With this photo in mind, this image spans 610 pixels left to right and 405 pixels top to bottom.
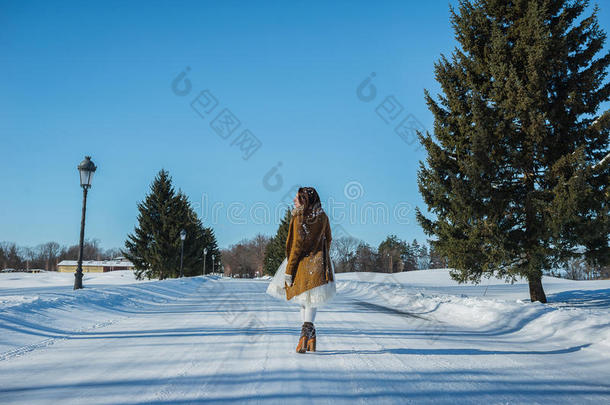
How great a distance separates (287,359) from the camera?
3627 millimetres

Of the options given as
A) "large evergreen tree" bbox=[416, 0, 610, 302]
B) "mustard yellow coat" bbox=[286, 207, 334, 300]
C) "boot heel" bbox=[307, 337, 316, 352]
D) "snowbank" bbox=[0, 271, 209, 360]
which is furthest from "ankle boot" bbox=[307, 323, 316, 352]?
"large evergreen tree" bbox=[416, 0, 610, 302]

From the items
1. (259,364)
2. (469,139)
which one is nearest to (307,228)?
(259,364)

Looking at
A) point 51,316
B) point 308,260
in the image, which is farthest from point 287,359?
point 51,316

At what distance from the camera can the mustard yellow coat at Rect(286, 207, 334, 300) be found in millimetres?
4352

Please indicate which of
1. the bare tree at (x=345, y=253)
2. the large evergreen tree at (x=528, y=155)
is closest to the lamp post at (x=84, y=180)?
the large evergreen tree at (x=528, y=155)

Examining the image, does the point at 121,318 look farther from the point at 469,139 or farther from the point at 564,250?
the point at 564,250

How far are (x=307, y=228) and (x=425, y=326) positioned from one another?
11.7 feet

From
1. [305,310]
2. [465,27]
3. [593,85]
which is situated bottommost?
[305,310]

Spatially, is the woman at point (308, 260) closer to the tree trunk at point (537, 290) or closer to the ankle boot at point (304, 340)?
the ankle boot at point (304, 340)

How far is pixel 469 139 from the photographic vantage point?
11.0m

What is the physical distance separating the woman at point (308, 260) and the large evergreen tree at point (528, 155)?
719 cm

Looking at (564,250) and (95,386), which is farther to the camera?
(564,250)

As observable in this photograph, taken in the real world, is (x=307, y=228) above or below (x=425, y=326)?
above

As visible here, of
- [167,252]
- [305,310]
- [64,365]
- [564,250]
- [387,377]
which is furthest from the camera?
[167,252]
